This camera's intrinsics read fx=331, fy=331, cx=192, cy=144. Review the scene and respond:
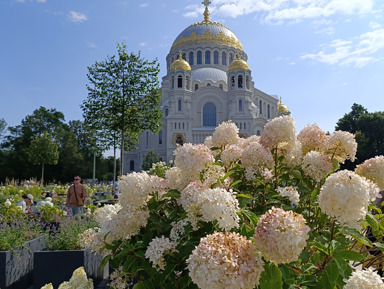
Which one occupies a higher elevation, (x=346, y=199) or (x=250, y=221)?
(x=346, y=199)

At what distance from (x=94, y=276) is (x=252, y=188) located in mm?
3964

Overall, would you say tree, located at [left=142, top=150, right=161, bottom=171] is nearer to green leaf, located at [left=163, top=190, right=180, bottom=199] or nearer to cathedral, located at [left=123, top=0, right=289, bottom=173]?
cathedral, located at [left=123, top=0, right=289, bottom=173]

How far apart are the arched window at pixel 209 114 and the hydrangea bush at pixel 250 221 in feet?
156

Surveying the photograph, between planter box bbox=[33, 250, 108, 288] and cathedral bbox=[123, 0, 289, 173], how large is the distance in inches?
1547

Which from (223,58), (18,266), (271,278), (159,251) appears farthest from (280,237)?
(223,58)

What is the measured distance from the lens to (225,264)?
1.38 m

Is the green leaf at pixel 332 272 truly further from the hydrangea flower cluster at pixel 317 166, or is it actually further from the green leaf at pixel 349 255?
the hydrangea flower cluster at pixel 317 166

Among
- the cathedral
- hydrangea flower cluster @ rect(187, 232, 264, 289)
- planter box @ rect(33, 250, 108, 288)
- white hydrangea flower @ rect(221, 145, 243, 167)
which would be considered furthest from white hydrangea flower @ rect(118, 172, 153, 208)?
the cathedral

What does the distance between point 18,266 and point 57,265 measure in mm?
775

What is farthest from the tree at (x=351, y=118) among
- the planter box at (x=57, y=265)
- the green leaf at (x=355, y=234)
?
the green leaf at (x=355, y=234)

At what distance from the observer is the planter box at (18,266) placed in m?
5.29

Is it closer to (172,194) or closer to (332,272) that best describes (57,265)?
(172,194)

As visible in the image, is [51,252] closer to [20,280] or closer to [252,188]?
[20,280]

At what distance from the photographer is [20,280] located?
18.6ft
